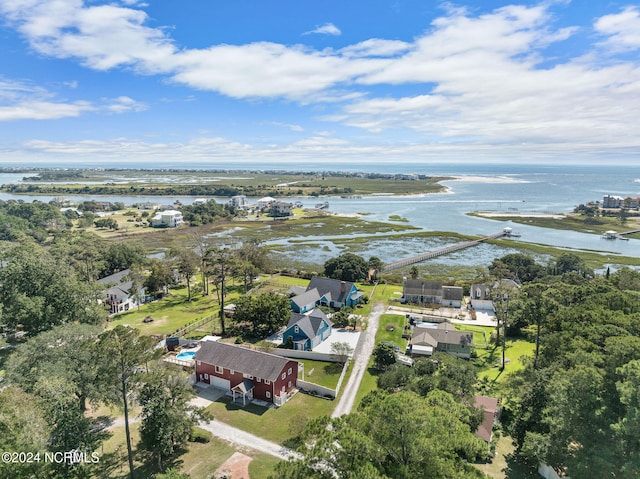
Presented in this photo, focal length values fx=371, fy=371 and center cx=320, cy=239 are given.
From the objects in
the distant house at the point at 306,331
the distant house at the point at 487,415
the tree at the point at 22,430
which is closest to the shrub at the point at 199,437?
the tree at the point at 22,430

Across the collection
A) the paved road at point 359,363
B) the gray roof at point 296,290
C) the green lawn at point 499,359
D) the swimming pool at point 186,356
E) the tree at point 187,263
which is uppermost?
the tree at point 187,263

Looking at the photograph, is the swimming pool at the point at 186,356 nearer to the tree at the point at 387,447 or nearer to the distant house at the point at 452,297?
the tree at the point at 387,447

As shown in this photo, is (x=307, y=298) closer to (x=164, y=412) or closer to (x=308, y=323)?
(x=308, y=323)

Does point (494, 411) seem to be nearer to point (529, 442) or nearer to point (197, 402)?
point (529, 442)

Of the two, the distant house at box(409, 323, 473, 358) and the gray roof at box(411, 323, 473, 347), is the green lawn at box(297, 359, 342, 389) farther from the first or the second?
the gray roof at box(411, 323, 473, 347)

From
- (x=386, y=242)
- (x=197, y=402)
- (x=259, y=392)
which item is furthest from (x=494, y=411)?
(x=386, y=242)

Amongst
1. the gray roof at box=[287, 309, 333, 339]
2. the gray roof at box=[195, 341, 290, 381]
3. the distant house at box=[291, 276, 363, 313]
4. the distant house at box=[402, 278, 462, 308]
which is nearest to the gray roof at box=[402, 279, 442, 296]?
the distant house at box=[402, 278, 462, 308]

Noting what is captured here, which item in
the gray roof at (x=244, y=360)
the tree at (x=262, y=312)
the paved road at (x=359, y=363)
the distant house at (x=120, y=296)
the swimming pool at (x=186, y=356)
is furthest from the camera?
the distant house at (x=120, y=296)
